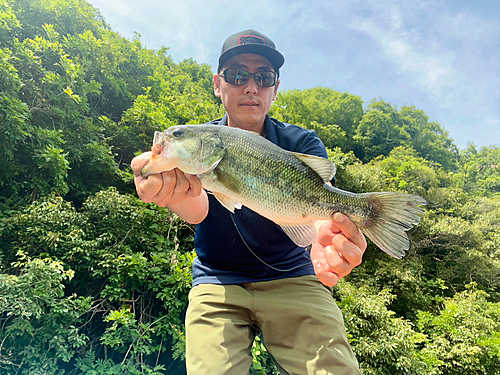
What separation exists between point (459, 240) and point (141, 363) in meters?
16.3

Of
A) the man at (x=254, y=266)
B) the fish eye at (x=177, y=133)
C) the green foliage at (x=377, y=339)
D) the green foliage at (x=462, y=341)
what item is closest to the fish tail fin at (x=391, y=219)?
the man at (x=254, y=266)

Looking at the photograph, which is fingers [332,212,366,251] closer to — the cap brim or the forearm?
the forearm

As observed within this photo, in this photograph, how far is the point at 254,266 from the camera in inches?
99.3

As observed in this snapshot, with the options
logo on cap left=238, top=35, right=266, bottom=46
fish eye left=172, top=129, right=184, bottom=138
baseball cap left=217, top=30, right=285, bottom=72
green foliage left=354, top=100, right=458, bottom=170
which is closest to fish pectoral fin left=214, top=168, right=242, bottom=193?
fish eye left=172, top=129, right=184, bottom=138

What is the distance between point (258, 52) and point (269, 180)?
1.59 metres

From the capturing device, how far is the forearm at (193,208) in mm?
2203

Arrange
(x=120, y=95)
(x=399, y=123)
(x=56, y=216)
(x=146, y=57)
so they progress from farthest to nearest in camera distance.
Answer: (x=399, y=123) → (x=146, y=57) → (x=120, y=95) → (x=56, y=216)

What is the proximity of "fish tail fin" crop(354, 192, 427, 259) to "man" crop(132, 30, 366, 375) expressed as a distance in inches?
4.7

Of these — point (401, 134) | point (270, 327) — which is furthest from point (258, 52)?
point (401, 134)

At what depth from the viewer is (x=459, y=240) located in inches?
559

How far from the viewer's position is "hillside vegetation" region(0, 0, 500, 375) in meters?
4.80

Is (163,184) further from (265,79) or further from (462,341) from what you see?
(462,341)

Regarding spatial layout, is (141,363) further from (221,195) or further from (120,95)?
(120,95)

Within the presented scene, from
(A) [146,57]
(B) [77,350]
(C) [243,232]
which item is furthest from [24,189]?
(A) [146,57]
